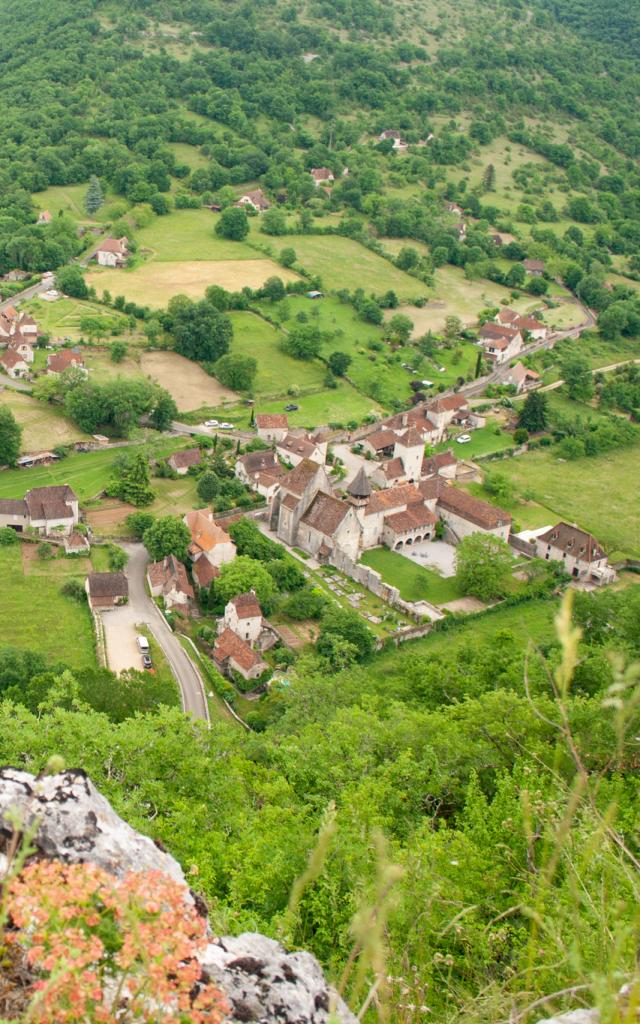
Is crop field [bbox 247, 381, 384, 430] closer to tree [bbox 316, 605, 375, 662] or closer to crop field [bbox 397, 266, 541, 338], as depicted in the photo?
crop field [bbox 397, 266, 541, 338]

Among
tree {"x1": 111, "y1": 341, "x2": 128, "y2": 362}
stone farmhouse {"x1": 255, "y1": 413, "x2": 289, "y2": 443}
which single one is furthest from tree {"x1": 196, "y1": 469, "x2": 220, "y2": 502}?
tree {"x1": 111, "y1": 341, "x2": 128, "y2": 362}

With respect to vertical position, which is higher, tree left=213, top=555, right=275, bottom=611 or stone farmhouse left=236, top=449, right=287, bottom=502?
tree left=213, top=555, right=275, bottom=611

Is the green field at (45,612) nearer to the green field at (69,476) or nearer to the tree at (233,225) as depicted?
the green field at (69,476)

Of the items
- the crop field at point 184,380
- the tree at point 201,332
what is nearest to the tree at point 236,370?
the crop field at point 184,380

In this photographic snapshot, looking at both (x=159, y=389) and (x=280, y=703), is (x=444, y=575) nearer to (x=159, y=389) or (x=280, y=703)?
(x=280, y=703)

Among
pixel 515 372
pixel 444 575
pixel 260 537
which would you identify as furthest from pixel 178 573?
pixel 515 372
